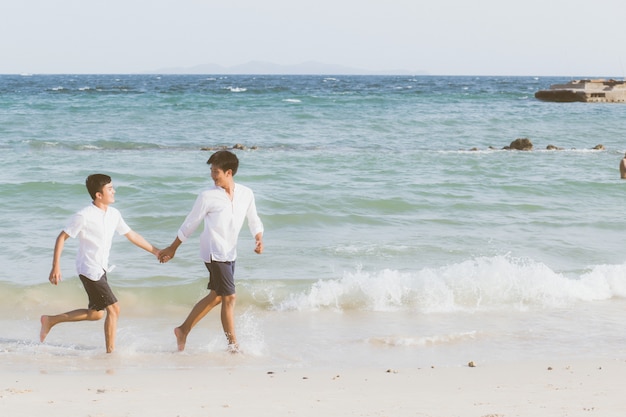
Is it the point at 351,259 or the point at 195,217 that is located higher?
the point at 195,217

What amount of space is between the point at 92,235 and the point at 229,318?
1.20 m

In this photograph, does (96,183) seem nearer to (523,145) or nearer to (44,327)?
(44,327)

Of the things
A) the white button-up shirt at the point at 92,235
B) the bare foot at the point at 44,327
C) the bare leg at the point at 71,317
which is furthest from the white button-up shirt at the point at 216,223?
the bare foot at the point at 44,327

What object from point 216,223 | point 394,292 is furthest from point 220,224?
point 394,292

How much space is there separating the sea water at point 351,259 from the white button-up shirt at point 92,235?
0.69 meters

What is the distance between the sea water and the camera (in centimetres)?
681

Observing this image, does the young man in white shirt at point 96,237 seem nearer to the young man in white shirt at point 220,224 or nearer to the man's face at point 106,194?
the man's face at point 106,194

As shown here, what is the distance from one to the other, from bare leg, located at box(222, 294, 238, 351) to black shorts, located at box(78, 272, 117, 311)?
2.75 ft

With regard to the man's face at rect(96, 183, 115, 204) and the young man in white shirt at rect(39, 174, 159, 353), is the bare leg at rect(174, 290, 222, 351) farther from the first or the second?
the man's face at rect(96, 183, 115, 204)

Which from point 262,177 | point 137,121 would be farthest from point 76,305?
point 137,121

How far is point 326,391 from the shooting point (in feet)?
17.2

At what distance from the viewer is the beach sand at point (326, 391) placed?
4688 mm

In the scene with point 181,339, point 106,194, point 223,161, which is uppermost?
point 223,161

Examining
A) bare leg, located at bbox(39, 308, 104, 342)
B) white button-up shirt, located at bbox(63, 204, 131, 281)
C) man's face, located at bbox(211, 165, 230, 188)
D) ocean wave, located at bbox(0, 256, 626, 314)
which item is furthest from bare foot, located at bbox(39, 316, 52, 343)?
man's face, located at bbox(211, 165, 230, 188)
